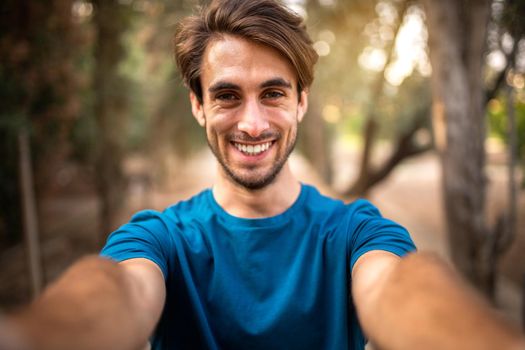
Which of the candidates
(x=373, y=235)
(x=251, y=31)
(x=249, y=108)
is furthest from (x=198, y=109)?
(x=373, y=235)

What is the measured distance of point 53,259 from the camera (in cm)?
910

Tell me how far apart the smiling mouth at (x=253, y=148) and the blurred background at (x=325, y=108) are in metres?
1.26

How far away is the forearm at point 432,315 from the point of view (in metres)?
0.92

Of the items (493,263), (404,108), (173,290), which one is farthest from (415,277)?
(404,108)

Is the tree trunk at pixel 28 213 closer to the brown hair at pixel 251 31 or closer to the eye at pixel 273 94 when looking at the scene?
the brown hair at pixel 251 31

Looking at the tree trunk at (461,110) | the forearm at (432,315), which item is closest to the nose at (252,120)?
the forearm at (432,315)

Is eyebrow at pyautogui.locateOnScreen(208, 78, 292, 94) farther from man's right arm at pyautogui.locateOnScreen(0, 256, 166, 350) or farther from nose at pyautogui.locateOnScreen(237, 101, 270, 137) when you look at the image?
man's right arm at pyautogui.locateOnScreen(0, 256, 166, 350)

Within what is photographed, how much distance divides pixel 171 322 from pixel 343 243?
2.66ft

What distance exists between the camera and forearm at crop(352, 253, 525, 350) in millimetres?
918

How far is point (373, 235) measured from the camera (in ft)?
5.36

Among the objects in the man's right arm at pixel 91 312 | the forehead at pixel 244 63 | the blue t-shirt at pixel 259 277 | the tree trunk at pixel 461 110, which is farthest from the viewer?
the tree trunk at pixel 461 110

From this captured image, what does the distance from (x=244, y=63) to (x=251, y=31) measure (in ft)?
0.52

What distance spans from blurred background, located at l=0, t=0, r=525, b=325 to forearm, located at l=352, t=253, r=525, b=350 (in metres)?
0.95

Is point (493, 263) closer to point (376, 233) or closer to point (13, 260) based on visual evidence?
point (376, 233)
